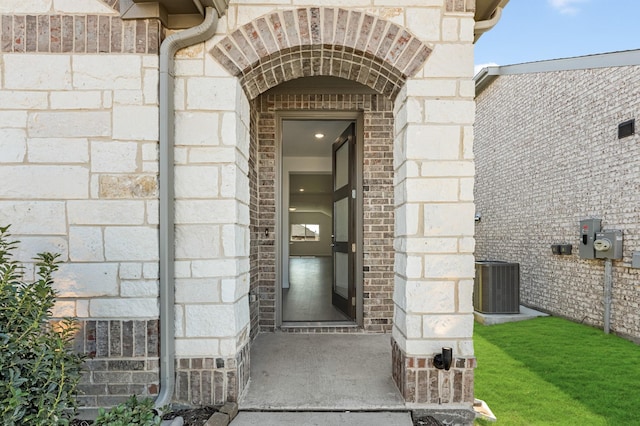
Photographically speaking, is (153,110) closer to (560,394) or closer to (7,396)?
(7,396)

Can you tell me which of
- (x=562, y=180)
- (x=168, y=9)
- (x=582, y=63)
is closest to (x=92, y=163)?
(x=168, y=9)

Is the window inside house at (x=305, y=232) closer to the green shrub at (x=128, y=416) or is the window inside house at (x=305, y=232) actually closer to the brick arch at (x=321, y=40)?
the brick arch at (x=321, y=40)

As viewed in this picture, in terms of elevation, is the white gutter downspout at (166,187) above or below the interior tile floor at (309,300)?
above

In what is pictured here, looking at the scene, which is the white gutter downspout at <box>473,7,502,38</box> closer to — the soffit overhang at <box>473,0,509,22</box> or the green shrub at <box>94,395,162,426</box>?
the soffit overhang at <box>473,0,509,22</box>

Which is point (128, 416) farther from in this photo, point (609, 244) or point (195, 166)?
point (609, 244)

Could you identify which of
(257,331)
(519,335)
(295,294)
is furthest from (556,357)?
(295,294)

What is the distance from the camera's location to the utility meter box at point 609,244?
425 cm

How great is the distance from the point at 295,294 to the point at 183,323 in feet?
13.2

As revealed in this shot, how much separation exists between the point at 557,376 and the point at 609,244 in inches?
89.8

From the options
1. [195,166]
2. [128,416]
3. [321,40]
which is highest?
[321,40]

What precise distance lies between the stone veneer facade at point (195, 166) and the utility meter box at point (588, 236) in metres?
3.56

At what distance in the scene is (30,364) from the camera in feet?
4.63

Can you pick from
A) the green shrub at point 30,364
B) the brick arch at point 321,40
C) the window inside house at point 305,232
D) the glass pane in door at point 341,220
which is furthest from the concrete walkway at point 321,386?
the window inside house at point 305,232

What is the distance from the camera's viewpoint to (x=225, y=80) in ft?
7.20
